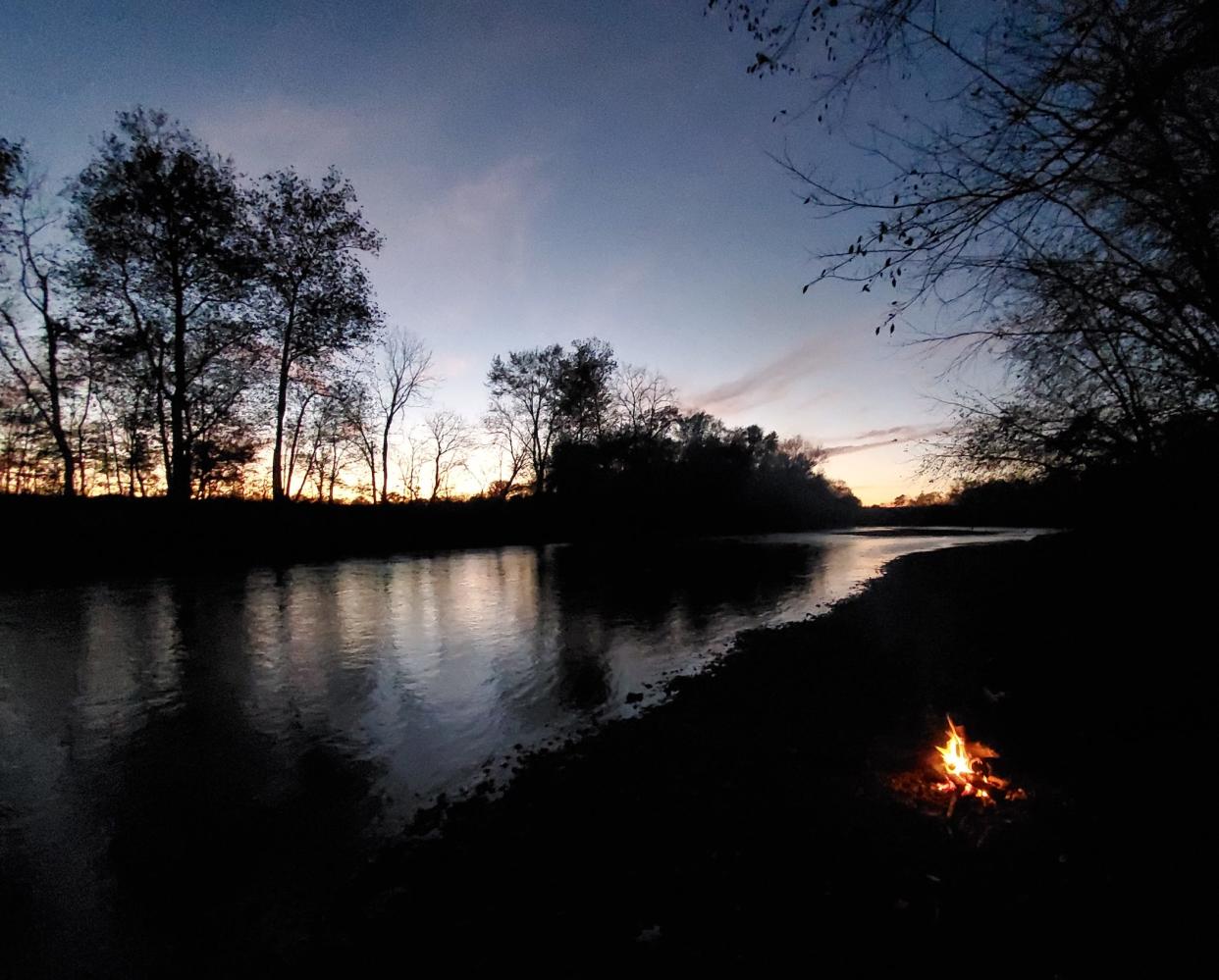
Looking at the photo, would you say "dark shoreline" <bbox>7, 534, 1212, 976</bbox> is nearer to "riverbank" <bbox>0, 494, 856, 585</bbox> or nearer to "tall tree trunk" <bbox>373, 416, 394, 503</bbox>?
"riverbank" <bbox>0, 494, 856, 585</bbox>

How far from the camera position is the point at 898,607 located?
13.4m

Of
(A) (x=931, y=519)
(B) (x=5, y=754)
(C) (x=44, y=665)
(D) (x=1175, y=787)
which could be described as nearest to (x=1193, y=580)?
(D) (x=1175, y=787)

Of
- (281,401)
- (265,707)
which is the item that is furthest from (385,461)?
(265,707)

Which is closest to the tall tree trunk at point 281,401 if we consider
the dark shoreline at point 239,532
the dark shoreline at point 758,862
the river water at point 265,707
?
the dark shoreline at point 239,532

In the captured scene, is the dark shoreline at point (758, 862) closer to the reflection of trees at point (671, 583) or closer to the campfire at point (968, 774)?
Result: the campfire at point (968, 774)

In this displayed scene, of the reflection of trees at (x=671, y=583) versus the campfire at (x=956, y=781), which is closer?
the campfire at (x=956, y=781)

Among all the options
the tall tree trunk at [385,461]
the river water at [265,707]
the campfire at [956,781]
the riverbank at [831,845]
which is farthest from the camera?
the tall tree trunk at [385,461]

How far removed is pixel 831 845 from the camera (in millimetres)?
3580

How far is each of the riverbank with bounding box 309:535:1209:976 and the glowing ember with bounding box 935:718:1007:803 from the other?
0.21 m

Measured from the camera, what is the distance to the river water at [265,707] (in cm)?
417

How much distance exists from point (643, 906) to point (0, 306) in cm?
3652

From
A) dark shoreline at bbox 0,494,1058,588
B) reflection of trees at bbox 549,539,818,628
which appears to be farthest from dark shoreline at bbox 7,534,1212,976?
dark shoreline at bbox 0,494,1058,588

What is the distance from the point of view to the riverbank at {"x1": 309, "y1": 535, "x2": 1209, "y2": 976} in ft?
9.05

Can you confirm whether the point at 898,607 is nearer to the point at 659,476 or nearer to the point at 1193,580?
the point at 1193,580
